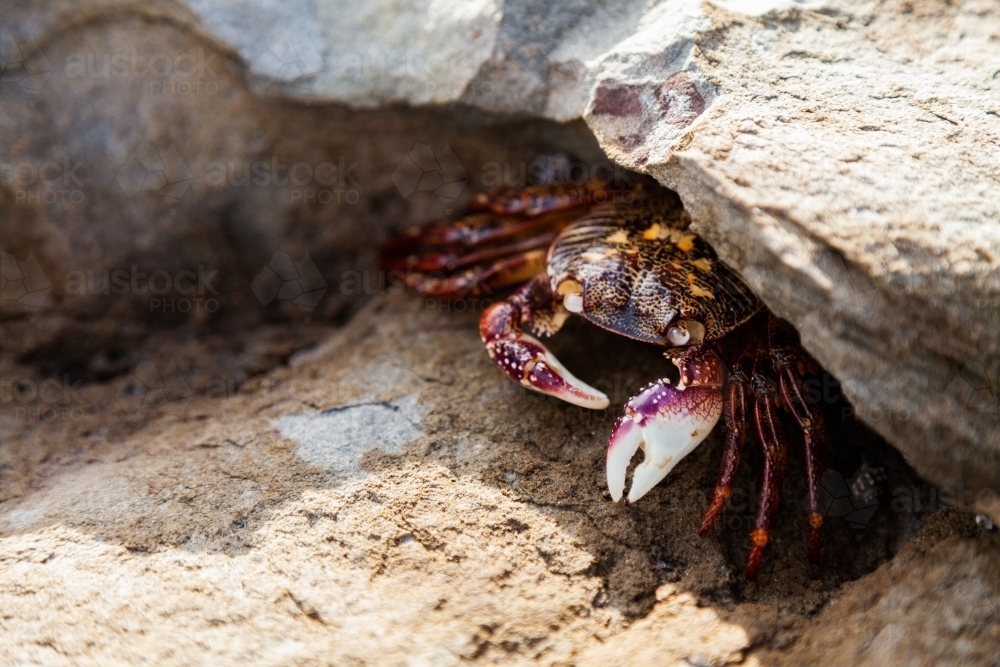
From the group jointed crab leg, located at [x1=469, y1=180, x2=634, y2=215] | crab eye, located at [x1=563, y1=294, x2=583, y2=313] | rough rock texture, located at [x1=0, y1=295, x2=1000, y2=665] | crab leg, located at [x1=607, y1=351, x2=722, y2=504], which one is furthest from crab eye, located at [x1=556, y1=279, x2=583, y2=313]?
jointed crab leg, located at [x1=469, y1=180, x2=634, y2=215]

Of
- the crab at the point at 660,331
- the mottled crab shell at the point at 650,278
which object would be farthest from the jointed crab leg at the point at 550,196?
the mottled crab shell at the point at 650,278

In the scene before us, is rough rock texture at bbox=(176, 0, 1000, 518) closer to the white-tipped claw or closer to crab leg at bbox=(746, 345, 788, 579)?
crab leg at bbox=(746, 345, 788, 579)

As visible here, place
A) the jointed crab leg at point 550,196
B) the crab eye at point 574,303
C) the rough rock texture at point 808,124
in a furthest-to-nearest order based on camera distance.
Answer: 1. the jointed crab leg at point 550,196
2. the crab eye at point 574,303
3. the rough rock texture at point 808,124

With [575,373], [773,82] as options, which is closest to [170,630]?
[575,373]

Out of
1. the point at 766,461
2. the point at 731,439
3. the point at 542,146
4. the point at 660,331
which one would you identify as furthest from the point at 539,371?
the point at 542,146

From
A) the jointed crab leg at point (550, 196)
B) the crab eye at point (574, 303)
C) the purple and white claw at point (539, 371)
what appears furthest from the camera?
the jointed crab leg at point (550, 196)

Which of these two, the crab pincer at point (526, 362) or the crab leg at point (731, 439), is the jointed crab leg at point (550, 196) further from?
the crab leg at point (731, 439)
